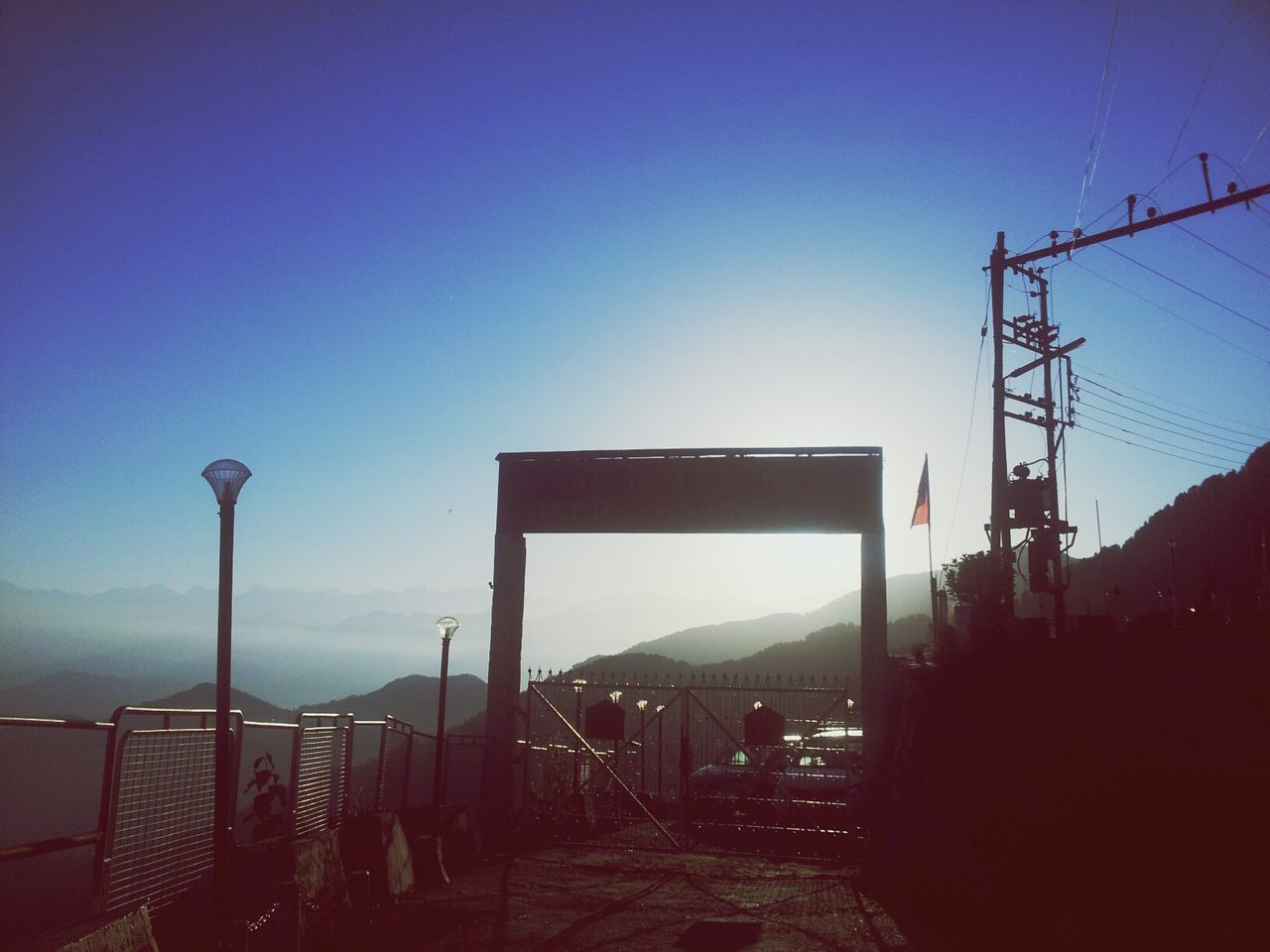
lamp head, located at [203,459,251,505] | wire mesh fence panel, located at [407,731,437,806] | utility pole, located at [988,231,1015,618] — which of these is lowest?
wire mesh fence panel, located at [407,731,437,806]

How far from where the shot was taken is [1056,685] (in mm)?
12094

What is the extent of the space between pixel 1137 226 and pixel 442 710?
20.1 metres

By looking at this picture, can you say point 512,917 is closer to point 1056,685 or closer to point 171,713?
point 171,713

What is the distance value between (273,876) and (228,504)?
3810mm

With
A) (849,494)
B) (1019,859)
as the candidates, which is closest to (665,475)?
(849,494)

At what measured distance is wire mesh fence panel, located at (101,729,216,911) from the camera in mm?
6867

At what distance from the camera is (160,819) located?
24.8 feet

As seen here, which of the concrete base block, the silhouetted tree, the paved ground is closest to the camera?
the concrete base block

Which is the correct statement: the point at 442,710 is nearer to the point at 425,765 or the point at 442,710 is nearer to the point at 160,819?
the point at 160,819

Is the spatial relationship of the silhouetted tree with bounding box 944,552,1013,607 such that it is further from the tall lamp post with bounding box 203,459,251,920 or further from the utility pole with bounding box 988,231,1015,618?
the tall lamp post with bounding box 203,459,251,920

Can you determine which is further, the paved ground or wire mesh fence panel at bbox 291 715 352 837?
wire mesh fence panel at bbox 291 715 352 837

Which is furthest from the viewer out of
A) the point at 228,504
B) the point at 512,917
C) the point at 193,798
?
the point at 512,917

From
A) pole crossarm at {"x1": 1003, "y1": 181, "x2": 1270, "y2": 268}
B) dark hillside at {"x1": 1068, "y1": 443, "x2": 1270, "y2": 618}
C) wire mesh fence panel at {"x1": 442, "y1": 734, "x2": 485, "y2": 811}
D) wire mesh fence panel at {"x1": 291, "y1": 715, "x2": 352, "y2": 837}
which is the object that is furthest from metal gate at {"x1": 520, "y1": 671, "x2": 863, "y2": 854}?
dark hillside at {"x1": 1068, "y1": 443, "x2": 1270, "y2": 618}

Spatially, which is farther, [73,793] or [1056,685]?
[73,793]
